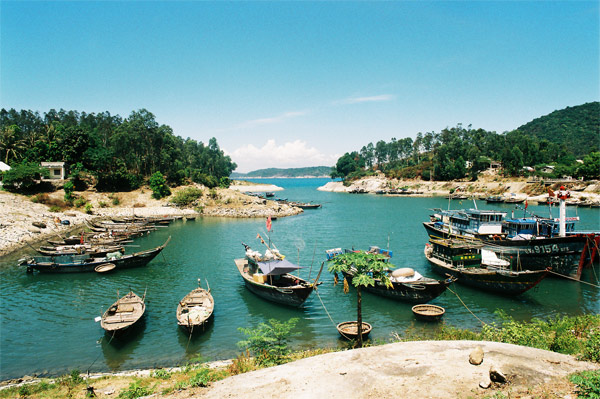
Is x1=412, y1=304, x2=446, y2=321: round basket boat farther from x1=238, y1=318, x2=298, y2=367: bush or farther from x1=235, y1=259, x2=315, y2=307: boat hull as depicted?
x1=238, y1=318, x2=298, y2=367: bush

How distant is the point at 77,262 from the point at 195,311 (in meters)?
20.4

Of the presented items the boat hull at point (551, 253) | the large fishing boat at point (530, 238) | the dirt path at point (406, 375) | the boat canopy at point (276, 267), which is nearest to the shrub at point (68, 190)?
the boat canopy at point (276, 267)

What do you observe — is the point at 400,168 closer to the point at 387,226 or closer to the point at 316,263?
the point at 387,226

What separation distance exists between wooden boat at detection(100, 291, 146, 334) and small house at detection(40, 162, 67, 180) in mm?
72340

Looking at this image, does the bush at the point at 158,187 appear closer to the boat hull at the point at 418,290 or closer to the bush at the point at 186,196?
the bush at the point at 186,196

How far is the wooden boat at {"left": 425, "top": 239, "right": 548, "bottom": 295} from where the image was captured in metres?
25.7

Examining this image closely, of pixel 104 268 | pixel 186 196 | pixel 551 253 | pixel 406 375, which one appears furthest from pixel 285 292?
pixel 186 196

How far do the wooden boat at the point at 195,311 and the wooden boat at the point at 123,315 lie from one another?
259 cm

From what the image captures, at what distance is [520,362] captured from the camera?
39.2 ft

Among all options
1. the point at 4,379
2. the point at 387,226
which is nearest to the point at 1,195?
the point at 4,379

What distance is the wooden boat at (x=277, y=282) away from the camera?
82.6 ft

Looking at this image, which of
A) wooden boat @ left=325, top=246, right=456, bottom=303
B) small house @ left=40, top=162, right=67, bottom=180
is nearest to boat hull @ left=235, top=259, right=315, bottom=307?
wooden boat @ left=325, top=246, right=456, bottom=303

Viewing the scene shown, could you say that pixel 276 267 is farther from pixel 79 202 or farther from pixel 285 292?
pixel 79 202

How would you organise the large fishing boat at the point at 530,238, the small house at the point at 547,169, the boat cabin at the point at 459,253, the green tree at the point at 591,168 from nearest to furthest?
the large fishing boat at the point at 530,238, the boat cabin at the point at 459,253, the green tree at the point at 591,168, the small house at the point at 547,169
